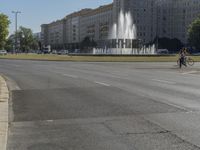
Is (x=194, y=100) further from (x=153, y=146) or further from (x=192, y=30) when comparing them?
(x=192, y=30)

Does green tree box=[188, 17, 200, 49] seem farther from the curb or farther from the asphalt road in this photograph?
the curb

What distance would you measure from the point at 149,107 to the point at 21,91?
6.70m

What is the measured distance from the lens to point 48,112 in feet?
37.8

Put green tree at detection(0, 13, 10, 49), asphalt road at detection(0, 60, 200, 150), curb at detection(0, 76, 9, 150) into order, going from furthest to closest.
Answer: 1. green tree at detection(0, 13, 10, 49)
2. curb at detection(0, 76, 9, 150)
3. asphalt road at detection(0, 60, 200, 150)

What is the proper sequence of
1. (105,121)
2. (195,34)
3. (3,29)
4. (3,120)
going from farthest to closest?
(195,34) → (3,29) → (3,120) → (105,121)

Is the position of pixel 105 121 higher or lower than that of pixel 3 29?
lower

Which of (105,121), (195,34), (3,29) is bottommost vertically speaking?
(105,121)

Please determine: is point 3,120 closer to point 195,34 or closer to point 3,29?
point 3,29

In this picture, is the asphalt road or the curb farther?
the curb

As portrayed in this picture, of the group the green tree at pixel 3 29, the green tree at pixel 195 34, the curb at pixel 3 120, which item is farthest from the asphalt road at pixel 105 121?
the green tree at pixel 195 34

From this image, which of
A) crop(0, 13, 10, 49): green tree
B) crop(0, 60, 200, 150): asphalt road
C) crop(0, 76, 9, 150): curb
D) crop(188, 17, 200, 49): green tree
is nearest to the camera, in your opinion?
crop(0, 60, 200, 150): asphalt road

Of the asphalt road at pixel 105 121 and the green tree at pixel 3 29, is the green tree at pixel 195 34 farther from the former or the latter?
the asphalt road at pixel 105 121

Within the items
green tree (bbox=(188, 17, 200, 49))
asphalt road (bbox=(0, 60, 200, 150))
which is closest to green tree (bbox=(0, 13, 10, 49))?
asphalt road (bbox=(0, 60, 200, 150))

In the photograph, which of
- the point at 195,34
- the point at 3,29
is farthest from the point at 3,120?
the point at 195,34
